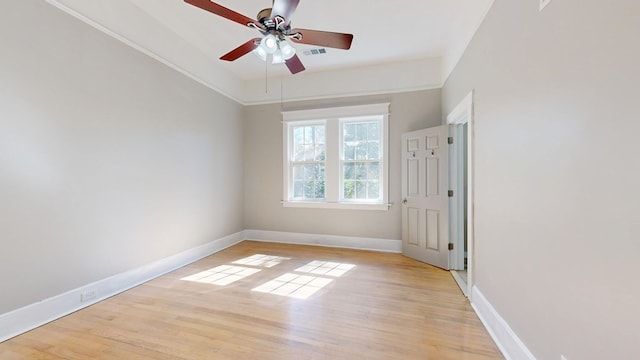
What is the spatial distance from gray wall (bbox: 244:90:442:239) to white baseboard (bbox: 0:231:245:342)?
5.07 feet

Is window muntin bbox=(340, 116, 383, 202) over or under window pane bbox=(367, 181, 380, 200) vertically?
over

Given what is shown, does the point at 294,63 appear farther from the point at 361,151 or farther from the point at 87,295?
the point at 87,295

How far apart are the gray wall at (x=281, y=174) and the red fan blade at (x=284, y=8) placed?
107 inches

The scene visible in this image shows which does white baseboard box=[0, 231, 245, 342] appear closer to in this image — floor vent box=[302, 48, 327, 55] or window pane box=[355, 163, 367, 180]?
window pane box=[355, 163, 367, 180]

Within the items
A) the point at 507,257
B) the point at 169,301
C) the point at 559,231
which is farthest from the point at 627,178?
the point at 169,301

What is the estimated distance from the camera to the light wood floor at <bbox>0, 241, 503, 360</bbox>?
76.5 inches

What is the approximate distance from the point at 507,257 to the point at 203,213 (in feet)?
13.0

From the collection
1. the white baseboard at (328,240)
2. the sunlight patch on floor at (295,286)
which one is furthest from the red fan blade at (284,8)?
the white baseboard at (328,240)

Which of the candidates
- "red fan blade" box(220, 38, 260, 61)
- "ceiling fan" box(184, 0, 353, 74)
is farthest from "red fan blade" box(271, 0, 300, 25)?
"red fan blade" box(220, 38, 260, 61)

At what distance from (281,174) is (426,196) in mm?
2628

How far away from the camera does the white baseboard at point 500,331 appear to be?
5.68 feet

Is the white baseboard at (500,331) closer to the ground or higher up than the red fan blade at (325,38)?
closer to the ground

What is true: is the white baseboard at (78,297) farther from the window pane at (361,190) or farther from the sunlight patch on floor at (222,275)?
the window pane at (361,190)

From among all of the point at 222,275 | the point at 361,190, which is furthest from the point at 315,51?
the point at 222,275
